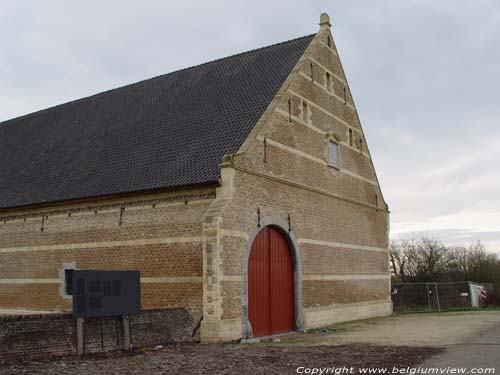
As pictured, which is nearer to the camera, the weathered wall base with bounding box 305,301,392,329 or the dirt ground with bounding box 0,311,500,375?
the dirt ground with bounding box 0,311,500,375

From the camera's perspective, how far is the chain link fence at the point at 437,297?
2686cm

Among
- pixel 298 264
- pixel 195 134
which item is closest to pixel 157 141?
pixel 195 134

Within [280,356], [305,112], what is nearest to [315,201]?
[305,112]

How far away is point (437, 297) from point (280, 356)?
16956mm

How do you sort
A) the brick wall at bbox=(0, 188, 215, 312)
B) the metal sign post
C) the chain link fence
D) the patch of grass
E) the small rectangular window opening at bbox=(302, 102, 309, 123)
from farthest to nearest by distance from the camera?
the chain link fence, the patch of grass, the small rectangular window opening at bbox=(302, 102, 309, 123), the brick wall at bbox=(0, 188, 215, 312), the metal sign post

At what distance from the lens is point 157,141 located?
61.9ft

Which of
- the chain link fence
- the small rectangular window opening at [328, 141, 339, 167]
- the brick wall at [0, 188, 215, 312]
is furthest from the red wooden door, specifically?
the chain link fence

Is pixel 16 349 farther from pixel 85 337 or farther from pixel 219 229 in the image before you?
pixel 219 229

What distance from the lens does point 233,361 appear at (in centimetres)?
1109

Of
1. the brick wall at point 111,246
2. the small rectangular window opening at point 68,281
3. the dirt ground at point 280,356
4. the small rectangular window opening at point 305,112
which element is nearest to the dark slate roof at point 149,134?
the brick wall at point 111,246

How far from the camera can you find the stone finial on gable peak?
2159cm

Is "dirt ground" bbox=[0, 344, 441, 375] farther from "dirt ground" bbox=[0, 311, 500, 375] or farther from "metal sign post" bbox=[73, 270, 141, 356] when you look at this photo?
"metal sign post" bbox=[73, 270, 141, 356]

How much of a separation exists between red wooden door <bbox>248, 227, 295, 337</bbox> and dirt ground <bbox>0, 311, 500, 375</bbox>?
79 cm

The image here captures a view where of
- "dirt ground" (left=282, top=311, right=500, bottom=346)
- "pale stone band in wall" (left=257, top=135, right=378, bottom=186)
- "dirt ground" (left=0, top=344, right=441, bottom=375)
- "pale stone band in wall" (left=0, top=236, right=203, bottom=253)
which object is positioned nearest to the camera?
"dirt ground" (left=0, top=344, right=441, bottom=375)
